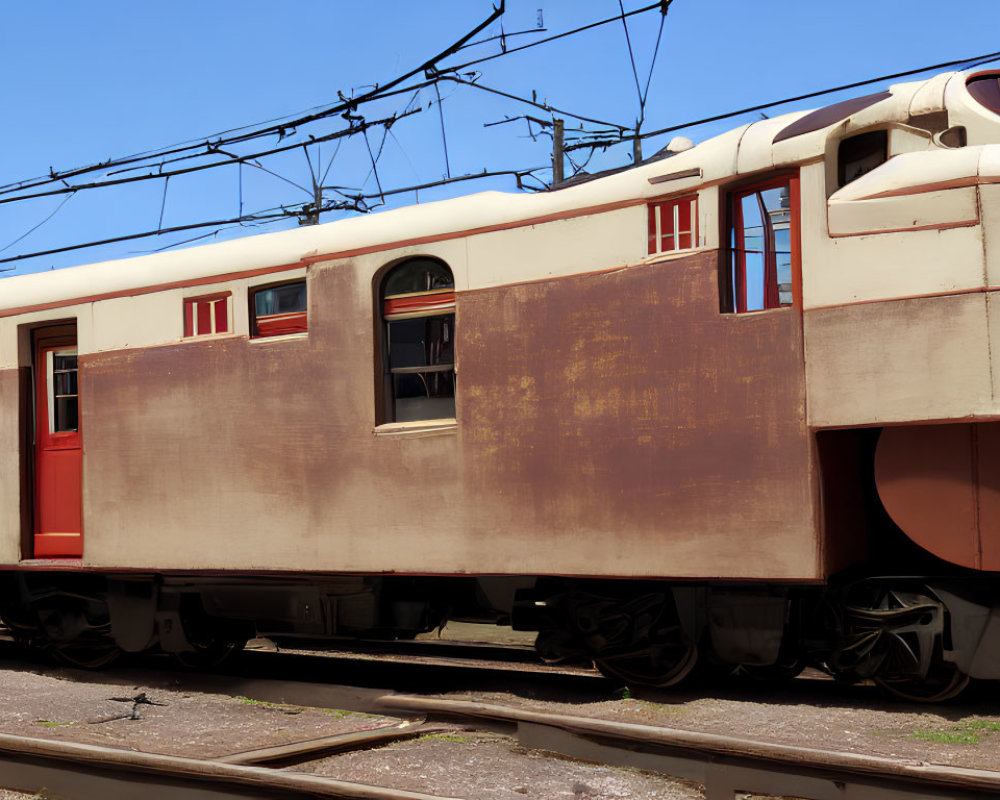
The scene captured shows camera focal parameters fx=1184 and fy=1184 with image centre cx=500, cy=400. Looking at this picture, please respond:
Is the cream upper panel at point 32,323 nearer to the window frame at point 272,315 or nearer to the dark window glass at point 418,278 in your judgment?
the window frame at point 272,315

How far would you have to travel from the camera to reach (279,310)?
28.3 ft

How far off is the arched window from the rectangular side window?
28.7 inches

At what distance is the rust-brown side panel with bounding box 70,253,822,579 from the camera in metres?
6.74

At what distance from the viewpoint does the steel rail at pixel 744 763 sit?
4660mm

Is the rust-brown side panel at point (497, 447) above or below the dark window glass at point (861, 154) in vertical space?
below

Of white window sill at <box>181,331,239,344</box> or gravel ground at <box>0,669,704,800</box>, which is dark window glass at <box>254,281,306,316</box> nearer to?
white window sill at <box>181,331,239,344</box>

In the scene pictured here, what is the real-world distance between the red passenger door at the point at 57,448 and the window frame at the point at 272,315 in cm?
195

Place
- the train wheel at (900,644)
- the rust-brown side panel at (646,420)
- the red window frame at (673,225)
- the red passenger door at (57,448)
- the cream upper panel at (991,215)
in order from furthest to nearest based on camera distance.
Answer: the red passenger door at (57,448) < the red window frame at (673,225) < the rust-brown side panel at (646,420) < the train wheel at (900,644) < the cream upper panel at (991,215)

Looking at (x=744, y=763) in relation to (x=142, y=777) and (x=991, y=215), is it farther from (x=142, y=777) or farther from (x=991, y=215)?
(x=991, y=215)

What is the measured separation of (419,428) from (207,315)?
2.10m

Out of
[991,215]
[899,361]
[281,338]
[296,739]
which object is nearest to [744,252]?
[899,361]

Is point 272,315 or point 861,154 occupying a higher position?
point 861,154

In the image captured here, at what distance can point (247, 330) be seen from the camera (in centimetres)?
861

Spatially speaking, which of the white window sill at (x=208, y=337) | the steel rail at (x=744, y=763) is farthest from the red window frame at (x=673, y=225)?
the white window sill at (x=208, y=337)
